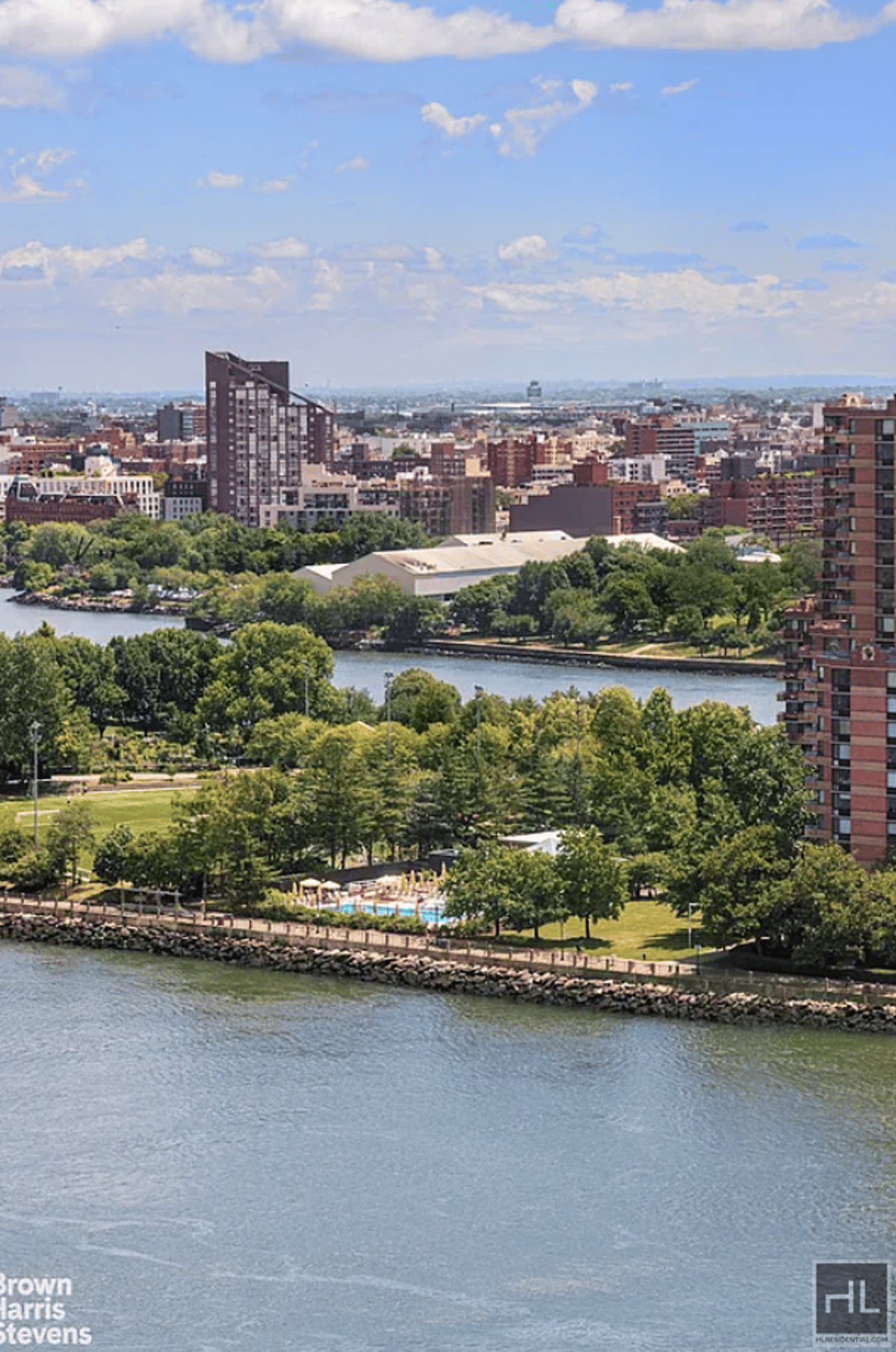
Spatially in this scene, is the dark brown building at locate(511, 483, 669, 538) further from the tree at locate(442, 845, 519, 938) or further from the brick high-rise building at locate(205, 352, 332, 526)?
the tree at locate(442, 845, 519, 938)

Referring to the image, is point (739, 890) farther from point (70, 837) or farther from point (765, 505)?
point (765, 505)

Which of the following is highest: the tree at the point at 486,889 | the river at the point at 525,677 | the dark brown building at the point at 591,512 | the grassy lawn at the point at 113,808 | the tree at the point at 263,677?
the dark brown building at the point at 591,512

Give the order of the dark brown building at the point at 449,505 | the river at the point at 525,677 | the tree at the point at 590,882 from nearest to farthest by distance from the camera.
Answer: the tree at the point at 590,882, the river at the point at 525,677, the dark brown building at the point at 449,505

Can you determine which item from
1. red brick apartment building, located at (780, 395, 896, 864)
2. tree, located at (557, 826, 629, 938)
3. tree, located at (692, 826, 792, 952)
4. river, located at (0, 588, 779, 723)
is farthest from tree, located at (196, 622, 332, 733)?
tree, located at (692, 826, 792, 952)

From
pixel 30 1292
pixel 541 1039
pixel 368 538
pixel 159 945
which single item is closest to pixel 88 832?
pixel 159 945

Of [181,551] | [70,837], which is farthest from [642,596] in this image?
[70,837]

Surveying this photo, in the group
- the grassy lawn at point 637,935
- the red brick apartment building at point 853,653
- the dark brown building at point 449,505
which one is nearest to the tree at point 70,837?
the grassy lawn at point 637,935

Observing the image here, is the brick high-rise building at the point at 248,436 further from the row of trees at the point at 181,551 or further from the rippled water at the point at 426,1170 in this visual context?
the rippled water at the point at 426,1170
